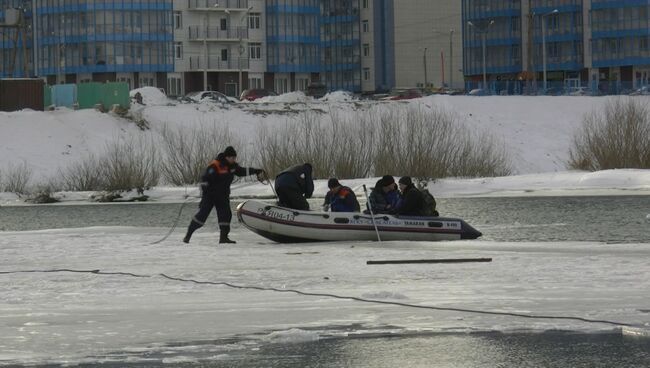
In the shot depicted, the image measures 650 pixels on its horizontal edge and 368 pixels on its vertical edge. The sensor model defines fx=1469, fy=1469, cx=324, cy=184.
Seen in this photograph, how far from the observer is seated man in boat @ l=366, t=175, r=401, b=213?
30.9 meters

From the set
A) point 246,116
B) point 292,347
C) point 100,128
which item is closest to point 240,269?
point 292,347

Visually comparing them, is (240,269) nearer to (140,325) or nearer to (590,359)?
(140,325)

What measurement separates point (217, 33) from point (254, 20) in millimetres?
5145

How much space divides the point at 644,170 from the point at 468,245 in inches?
1125

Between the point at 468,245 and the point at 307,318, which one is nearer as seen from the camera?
the point at 307,318

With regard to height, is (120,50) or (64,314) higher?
(120,50)

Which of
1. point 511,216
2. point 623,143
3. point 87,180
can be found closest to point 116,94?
point 87,180

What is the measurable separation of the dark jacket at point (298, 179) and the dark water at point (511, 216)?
453 centimetres

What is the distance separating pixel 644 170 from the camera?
55844mm

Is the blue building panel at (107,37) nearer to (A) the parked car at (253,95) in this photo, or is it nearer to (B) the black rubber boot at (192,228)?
(A) the parked car at (253,95)

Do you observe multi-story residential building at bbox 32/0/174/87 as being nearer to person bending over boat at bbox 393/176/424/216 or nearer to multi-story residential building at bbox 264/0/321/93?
multi-story residential building at bbox 264/0/321/93

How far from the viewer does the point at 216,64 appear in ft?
462

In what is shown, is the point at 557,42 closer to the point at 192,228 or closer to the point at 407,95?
the point at 407,95

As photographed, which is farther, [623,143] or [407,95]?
[407,95]
